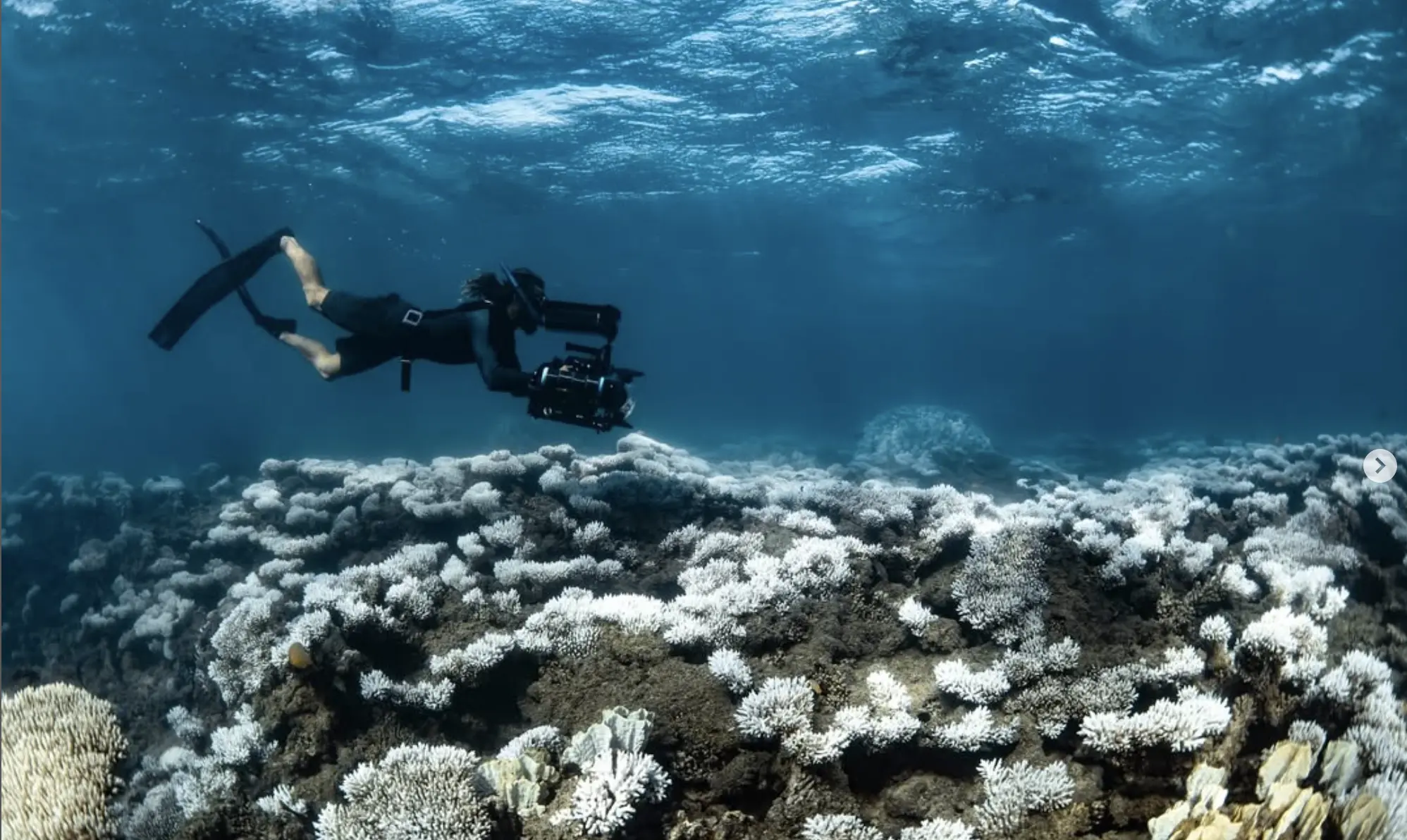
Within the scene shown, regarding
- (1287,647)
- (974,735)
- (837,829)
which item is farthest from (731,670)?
(1287,647)

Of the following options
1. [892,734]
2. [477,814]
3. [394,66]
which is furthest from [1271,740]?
[394,66]

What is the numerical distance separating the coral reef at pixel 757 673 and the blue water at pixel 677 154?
1477 centimetres

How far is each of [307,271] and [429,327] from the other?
7.18 ft

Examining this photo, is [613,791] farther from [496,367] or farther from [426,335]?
[426,335]

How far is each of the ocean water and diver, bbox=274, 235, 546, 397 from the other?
5.74ft

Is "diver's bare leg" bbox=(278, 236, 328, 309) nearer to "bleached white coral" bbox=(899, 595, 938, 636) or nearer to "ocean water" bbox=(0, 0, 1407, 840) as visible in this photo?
"ocean water" bbox=(0, 0, 1407, 840)

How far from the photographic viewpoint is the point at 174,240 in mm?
41688

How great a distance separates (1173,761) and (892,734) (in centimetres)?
156

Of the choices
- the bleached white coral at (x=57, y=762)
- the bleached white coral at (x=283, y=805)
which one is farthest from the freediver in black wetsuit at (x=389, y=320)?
the bleached white coral at (x=283, y=805)

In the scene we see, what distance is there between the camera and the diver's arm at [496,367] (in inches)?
297

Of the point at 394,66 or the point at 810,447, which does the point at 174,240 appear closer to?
the point at 394,66

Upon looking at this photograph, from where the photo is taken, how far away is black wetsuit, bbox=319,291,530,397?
7875mm

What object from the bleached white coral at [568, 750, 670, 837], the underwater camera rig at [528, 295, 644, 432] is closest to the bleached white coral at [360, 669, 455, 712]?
the bleached white coral at [568, 750, 670, 837]

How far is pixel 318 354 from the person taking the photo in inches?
362
